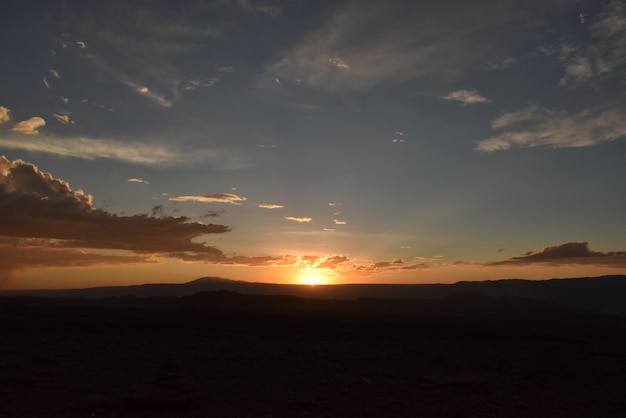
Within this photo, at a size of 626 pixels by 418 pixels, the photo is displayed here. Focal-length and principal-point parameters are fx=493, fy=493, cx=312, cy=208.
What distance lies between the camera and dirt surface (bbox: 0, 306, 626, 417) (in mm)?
15977

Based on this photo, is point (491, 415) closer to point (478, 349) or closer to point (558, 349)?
point (478, 349)

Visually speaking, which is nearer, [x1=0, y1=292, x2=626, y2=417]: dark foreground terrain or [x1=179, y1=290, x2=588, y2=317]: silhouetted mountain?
[x1=0, y1=292, x2=626, y2=417]: dark foreground terrain

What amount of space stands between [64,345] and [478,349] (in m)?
24.6

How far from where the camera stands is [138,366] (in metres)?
22.0

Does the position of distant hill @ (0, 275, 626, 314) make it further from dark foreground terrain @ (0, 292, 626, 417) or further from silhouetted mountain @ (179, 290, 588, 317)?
dark foreground terrain @ (0, 292, 626, 417)

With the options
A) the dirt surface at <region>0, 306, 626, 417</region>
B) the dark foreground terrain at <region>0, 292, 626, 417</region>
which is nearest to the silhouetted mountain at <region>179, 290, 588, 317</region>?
the dark foreground terrain at <region>0, 292, 626, 417</region>

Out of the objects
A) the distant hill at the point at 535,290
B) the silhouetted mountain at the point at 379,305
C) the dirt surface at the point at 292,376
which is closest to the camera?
the dirt surface at the point at 292,376

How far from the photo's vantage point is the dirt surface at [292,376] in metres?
16.0

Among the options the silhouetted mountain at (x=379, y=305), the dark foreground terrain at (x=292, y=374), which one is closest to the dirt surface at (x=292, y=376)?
the dark foreground terrain at (x=292, y=374)

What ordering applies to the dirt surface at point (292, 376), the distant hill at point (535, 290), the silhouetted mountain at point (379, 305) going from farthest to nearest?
the distant hill at point (535, 290) < the silhouetted mountain at point (379, 305) < the dirt surface at point (292, 376)

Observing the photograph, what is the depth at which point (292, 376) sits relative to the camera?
69.4 ft

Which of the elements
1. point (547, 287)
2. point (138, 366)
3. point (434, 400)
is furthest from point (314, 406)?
point (547, 287)

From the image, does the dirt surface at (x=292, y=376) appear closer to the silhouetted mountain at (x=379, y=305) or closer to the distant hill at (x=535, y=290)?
the silhouetted mountain at (x=379, y=305)

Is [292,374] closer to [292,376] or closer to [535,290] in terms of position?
[292,376]
